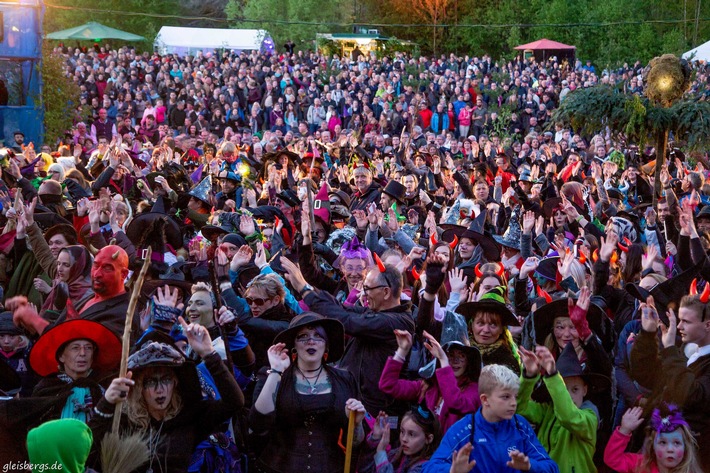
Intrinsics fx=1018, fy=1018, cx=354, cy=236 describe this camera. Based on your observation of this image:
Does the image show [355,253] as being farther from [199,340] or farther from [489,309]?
[199,340]

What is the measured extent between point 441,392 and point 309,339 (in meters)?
0.76

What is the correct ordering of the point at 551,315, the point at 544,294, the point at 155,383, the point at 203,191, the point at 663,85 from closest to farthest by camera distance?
the point at 155,383 < the point at 551,315 < the point at 544,294 < the point at 203,191 < the point at 663,85

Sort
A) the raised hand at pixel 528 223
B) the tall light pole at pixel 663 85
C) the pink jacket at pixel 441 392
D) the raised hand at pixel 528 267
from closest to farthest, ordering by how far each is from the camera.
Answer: the pink jacket at pixel 441 392 < the raised hand at pixel 528 267 < the raised hand at pixel 528 223 < the tall light pole at pixel 663 85

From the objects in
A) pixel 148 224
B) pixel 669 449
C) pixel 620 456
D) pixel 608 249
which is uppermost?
pixel 608 249

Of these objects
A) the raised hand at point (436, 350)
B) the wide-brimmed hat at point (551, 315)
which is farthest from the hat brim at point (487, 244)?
the raised hand at point (436, 350)

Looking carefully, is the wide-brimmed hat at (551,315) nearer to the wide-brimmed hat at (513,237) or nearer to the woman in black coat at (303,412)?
the woman in black coat at (303,412)

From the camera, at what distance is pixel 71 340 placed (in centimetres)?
523

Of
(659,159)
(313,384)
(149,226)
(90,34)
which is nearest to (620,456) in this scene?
(313,384)

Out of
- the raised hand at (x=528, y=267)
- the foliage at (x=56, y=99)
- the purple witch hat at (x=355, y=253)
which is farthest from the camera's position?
the foliage at (x=56, y=99)

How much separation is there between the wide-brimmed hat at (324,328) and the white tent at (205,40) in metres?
34.7

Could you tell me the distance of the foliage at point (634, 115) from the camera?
39.1ft

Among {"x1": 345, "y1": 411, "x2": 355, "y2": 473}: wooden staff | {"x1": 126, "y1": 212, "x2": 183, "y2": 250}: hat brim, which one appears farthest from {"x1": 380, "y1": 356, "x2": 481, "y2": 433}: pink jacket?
{"x1": 126, "y1": 212, "x2": 183, "y2": 250}: hat brim

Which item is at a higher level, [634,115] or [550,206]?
[634,115]

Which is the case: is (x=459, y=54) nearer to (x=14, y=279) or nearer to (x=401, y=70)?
Answer: (x=401, y=70)
